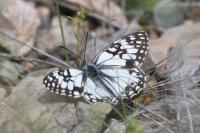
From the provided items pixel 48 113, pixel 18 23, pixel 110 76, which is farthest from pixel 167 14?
pixel 48 113

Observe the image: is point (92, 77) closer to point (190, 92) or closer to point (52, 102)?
point (52, 102)

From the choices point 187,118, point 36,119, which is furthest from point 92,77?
point 187,118

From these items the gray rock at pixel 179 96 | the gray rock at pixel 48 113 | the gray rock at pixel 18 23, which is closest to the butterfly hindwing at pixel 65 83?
the gray rock at pixel 48 113

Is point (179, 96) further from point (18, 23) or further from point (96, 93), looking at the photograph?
point (18, 23)

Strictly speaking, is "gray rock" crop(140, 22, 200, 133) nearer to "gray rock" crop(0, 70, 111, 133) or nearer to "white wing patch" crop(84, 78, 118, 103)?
"white wing patch" crop(84, 78, 118, 103)

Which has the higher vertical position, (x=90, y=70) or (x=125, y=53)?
(x=125, y=53)

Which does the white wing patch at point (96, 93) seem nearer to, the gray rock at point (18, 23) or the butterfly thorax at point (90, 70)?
the butterfly thorax at point (90, 70)

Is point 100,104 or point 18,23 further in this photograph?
point 18,23

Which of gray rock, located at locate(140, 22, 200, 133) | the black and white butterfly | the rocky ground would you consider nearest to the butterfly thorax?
the black and white butterfly
